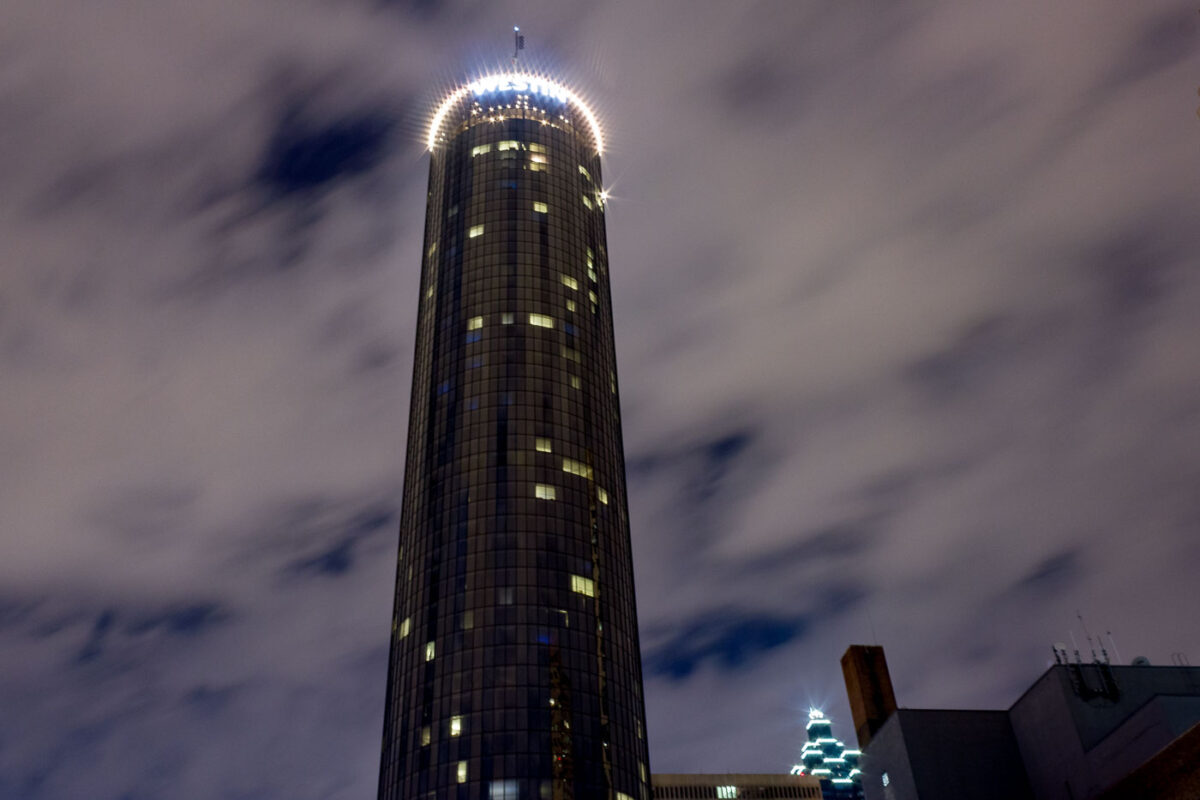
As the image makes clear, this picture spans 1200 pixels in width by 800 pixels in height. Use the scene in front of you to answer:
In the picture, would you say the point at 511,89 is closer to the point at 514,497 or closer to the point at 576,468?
the point at 576,468

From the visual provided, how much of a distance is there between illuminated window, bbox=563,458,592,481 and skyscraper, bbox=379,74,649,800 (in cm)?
31

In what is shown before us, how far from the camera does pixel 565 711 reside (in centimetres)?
11706

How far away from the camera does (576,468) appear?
137m

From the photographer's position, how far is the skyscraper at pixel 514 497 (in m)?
116

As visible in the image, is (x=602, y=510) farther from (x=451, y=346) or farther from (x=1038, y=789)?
(x=1038, y=789)

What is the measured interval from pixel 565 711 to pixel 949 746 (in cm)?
4613

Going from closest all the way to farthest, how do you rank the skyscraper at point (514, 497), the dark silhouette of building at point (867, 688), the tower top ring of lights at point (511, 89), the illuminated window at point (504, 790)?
the illuminated window at point (504, 790) < the skyscraper at point (514, 497) < the dark silhouette of building at point (867, 688) < the tower top ring of lights at point (511, 89)

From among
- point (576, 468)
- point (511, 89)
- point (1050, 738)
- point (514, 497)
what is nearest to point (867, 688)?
point (1050, 738)

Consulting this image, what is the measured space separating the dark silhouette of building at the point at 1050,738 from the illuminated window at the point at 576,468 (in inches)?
2032

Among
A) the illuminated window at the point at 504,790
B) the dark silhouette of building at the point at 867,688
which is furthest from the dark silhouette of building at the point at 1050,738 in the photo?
the illuminated window at the point at 504,790

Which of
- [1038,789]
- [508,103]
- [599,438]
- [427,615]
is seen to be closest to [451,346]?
[599,438]

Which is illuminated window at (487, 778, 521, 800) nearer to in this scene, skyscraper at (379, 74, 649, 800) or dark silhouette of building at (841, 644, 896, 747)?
skyscraper at (379, 74, 649, 800)

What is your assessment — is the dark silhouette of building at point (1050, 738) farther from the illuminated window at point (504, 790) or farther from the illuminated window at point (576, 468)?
the illuminated window at point (576, 468)

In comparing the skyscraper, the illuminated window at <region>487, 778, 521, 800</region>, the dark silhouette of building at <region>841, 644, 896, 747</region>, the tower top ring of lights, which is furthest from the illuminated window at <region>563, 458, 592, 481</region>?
the tower top ring of lights
